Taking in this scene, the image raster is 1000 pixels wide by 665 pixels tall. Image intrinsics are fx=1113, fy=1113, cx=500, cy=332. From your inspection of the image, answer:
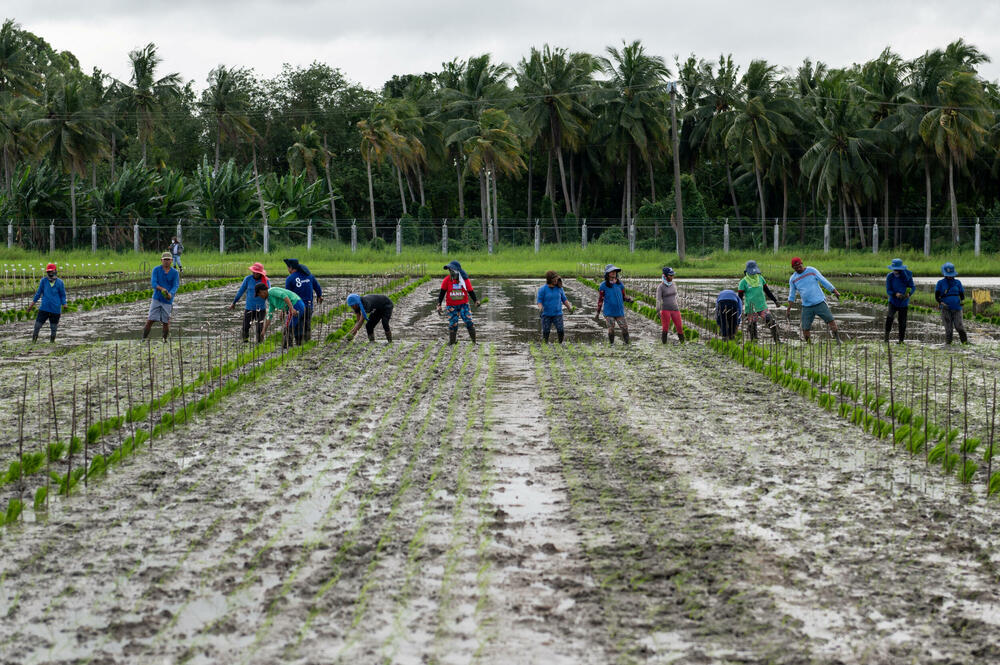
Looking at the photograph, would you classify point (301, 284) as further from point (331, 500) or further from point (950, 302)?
point (331, 500)

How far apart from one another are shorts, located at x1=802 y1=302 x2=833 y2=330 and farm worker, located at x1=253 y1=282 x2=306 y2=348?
7.16 m

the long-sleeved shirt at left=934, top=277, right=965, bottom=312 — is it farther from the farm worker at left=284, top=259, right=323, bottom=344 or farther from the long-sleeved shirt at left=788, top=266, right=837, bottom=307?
the farm worker at left=284, top=259, right=323, bottom=344

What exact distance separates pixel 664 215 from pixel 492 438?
164 feet

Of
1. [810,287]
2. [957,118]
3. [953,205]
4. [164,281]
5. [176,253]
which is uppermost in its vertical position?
[957,118]

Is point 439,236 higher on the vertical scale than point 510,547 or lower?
higher

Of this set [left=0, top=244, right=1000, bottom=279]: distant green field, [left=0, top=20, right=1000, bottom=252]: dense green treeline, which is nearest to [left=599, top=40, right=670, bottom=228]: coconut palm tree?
[left=0, top=20, right=1000, bottom=252]: dense green treeline

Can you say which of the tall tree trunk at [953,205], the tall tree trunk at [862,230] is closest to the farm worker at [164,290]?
the tall tree trunk at [953,205]

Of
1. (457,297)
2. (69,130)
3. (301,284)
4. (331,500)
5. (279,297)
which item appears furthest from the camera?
(69,130)

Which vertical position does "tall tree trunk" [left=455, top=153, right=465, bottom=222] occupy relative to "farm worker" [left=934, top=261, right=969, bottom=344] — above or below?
above

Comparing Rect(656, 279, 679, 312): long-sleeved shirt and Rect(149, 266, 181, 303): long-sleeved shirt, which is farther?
Rect(656, 279, 679, 312): long-sleeved shirt

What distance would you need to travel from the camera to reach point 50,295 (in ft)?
52.5

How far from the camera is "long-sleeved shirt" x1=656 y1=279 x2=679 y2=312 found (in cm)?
1622

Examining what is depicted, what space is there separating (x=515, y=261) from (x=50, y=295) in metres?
36.6

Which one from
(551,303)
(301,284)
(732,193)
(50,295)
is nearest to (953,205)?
(732,193)
